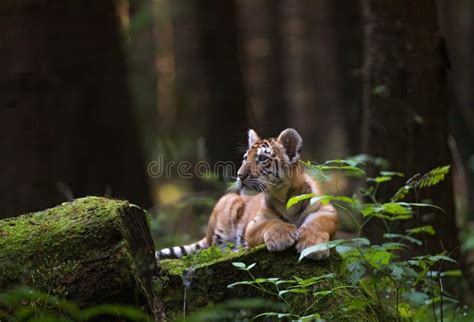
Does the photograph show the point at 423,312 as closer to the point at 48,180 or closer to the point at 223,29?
the point at 48,180

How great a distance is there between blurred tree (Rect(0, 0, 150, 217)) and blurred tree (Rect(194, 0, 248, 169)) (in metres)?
3.17

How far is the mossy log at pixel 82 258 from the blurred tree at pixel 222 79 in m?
9.55

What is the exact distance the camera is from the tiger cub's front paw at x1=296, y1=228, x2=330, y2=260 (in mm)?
5988

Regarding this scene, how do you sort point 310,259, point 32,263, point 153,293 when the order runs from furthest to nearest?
point 310,259 < point 153,293 < point 32,263

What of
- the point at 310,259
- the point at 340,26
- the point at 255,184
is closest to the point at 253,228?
the point at 255,184

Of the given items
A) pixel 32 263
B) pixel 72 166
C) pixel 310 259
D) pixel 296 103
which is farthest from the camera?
pixel 296 103

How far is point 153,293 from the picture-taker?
5.64m

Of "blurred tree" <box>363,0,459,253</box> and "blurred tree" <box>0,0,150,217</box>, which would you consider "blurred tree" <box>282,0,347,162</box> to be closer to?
"blurred tree" <box>0,0,150,217</box>

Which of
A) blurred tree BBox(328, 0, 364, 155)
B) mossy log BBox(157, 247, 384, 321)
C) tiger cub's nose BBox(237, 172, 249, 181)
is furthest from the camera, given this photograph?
blurred tree BBox(328, 0, 364, 155)

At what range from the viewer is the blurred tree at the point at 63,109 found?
1020cm

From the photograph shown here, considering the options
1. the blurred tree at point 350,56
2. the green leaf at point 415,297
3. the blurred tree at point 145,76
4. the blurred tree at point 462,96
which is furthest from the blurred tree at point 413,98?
the blurred tree at point 145,76

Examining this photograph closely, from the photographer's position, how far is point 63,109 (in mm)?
11008

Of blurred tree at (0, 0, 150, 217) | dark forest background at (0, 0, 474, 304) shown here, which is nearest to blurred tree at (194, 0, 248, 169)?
dark forest background at (0, 0, 474, 304)

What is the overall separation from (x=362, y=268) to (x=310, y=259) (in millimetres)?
496
